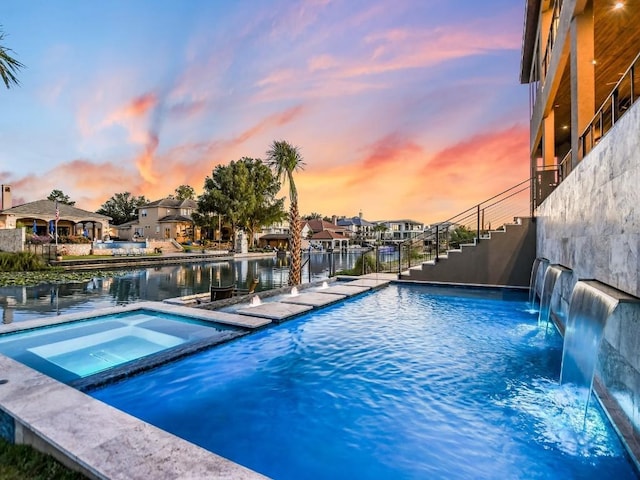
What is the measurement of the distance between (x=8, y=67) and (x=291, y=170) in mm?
8624

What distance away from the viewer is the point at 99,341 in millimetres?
6113

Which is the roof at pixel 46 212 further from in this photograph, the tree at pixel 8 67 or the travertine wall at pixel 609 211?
the travertine wall at pixel 609 211

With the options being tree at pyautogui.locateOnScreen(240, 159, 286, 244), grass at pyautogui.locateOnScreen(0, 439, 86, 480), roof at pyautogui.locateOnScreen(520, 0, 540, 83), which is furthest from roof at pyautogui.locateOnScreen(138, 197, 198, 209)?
grass at pyautogui.locateOnScreen(0, 439, 86, 480)

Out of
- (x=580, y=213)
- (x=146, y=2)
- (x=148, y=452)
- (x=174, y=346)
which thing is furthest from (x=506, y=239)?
(x=146, y=2)

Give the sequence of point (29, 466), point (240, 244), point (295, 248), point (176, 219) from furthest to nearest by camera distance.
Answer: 1. point (176, 219)
2. point (240, 244)
3. point (295, 248)
4. point (29, 466)

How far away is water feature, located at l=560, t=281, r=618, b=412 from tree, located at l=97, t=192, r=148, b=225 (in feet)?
246

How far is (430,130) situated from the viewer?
19203mm

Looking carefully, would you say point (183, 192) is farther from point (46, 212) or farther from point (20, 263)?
point (20, 263)

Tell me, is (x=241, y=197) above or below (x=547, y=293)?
above

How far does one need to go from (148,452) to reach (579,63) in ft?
29.7

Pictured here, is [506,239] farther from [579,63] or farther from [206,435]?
[206,435]

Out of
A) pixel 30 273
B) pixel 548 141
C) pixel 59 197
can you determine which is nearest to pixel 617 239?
pixel 548 141

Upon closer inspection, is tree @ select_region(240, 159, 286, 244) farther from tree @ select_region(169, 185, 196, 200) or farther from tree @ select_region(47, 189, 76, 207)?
tree @ select_region(47, 189, 76, 207)

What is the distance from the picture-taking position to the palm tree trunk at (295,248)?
517 inches
